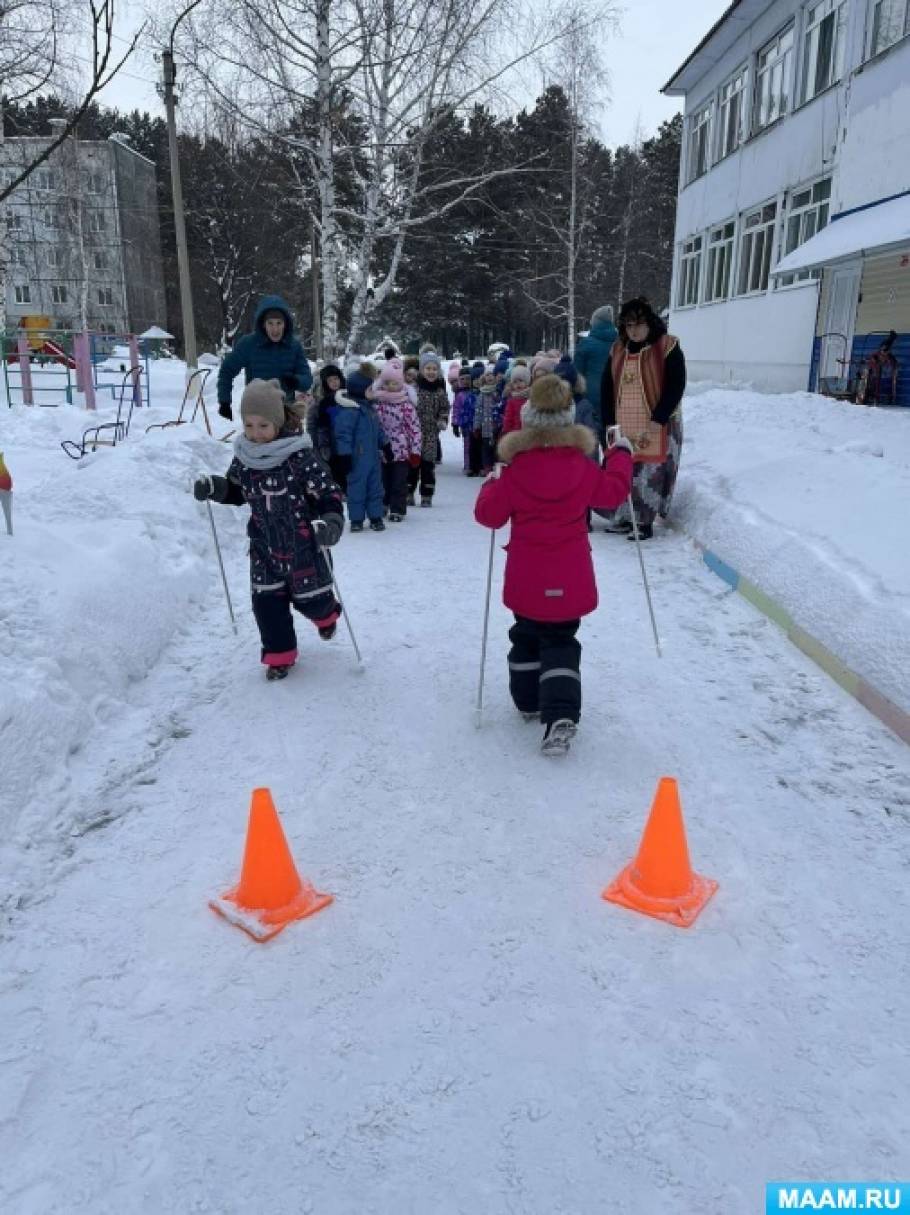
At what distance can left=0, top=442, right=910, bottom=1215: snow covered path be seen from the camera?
2033 mm

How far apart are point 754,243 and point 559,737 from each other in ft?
66.3

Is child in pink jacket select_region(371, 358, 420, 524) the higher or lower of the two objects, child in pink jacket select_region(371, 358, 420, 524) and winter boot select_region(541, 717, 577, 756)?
the higher

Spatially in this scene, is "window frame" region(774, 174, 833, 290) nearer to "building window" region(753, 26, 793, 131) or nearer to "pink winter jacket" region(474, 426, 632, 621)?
"building window" region(753, 26, 793, 131)

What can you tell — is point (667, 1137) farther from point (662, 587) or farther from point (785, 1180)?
point (662, 587)

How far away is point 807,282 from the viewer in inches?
687

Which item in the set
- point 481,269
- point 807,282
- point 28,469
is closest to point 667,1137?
point 28,469


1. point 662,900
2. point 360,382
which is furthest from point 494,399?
point 662,900

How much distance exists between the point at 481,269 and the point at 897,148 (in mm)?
38841

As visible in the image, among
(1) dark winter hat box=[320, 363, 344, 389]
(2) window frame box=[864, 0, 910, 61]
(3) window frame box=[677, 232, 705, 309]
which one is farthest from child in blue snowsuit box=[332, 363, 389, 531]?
(3) window frame box=[677, 232, 705, 309]

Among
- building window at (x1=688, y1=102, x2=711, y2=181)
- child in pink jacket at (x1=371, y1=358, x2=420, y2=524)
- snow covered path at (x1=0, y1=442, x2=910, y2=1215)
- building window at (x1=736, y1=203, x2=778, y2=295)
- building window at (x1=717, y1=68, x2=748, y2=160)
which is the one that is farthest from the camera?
building window at (x1=688, y1=102, x2=711, y2=181)

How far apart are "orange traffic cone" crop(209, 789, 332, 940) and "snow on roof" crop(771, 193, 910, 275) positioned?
1169cm

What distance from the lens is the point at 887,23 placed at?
1420cm

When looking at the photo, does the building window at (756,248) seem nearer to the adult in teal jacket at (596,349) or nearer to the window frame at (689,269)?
the window frame at (689,269)

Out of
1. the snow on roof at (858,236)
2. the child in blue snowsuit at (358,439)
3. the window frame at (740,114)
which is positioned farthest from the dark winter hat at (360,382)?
the window frame at (740,114)
